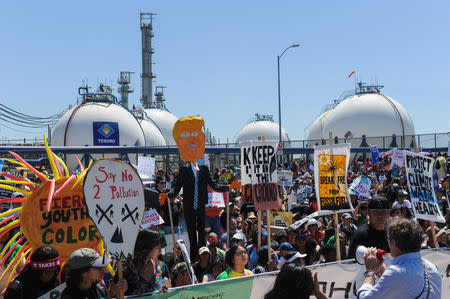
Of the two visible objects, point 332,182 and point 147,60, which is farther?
point 147,60

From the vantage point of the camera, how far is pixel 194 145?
9.16 metres

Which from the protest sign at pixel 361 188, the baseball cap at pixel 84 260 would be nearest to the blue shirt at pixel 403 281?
the baseball cap at pixel 84 260

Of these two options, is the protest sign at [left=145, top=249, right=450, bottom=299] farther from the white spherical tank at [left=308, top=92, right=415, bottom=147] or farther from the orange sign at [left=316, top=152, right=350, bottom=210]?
the white spherical tank at [left=308, top=92, right=415, bottom=147]

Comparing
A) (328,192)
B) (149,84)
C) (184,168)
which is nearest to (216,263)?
(328,192)

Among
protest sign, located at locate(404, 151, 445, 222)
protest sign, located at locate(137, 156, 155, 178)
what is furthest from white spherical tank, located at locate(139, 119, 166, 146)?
protest sign, located at locate(404, 151, 445, 222)

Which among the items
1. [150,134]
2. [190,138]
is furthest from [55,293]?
[150,134]

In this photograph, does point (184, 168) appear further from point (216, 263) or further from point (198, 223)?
point (216, 263)

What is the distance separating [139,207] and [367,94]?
41.8 metres

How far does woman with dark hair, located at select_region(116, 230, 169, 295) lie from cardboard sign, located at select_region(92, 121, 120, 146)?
106 ft

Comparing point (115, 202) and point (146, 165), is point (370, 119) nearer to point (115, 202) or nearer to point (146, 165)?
point (146, 165)

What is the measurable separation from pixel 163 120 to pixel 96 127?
25.9 m

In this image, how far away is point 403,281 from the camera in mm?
3455

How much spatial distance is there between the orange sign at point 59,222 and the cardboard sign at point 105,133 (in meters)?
32.1

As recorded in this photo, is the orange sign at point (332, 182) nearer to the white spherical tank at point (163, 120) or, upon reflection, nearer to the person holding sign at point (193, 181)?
the person holding sign at point (193, 181)
